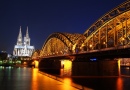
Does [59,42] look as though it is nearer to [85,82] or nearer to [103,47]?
[103,47]

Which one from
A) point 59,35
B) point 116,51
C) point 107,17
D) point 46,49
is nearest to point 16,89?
point 116,51

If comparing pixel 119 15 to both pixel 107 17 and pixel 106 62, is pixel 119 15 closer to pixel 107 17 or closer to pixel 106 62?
pixel 107 17

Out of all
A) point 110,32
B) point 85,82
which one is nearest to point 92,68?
point 110,32

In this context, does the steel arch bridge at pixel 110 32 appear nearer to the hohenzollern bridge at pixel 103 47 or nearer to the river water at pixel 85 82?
the hohenzollern bridge at pixel 103 47

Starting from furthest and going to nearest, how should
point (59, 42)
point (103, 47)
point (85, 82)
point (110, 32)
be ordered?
1. point (59, 42)
2. point (110, 32)
3. point (103, 47)
4. point (85, 82)

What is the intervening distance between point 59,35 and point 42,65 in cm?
4047

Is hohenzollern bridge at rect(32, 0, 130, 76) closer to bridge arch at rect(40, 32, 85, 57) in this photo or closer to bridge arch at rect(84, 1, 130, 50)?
bridge arch at rect(84, 1, 130, 50)

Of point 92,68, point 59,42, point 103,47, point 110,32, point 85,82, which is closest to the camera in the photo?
point 85,82

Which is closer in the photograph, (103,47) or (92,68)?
(103,47)

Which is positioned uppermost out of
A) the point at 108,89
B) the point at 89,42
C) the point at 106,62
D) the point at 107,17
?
the point at 107,17

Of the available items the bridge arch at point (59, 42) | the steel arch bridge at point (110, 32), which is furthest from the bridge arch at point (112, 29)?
the bridge arch at point (59, 42)

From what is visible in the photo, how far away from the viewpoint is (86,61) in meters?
76.6

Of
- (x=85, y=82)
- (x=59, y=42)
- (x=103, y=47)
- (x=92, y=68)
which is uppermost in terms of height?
(x=59, y=42)

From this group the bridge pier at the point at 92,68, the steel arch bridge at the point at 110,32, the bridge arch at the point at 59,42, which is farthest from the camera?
the bridge arch at the point at 59,42
